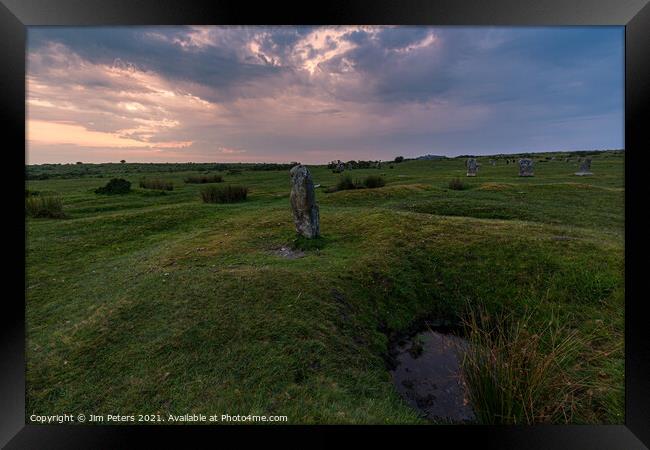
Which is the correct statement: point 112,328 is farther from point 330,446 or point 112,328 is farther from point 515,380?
point 515,380

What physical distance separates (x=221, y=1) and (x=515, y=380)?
5407mm

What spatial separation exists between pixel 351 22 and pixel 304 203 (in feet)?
22.9

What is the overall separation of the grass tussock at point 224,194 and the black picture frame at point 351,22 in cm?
1653

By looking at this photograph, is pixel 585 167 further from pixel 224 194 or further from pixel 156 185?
pixel 156 185

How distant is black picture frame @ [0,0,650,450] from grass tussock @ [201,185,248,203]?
16.5 meters

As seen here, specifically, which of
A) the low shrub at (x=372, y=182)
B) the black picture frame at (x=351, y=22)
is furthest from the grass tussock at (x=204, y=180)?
the black picture frame at (x=351, y=22)

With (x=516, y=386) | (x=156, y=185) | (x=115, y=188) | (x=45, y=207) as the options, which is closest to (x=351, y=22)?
(x=516, y=386)

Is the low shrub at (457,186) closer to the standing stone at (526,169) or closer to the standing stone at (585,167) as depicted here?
the standing stone at (526,169)

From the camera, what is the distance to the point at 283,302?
20.6 ft

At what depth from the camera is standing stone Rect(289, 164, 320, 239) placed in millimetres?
10008

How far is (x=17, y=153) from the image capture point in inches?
133

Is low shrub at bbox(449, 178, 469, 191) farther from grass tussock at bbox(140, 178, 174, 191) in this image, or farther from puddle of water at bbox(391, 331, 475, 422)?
grass tussock at bbox(140, 178, 174, 191)

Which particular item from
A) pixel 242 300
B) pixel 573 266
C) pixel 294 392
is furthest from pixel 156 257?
pixel 573 266

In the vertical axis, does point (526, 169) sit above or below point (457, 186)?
above
